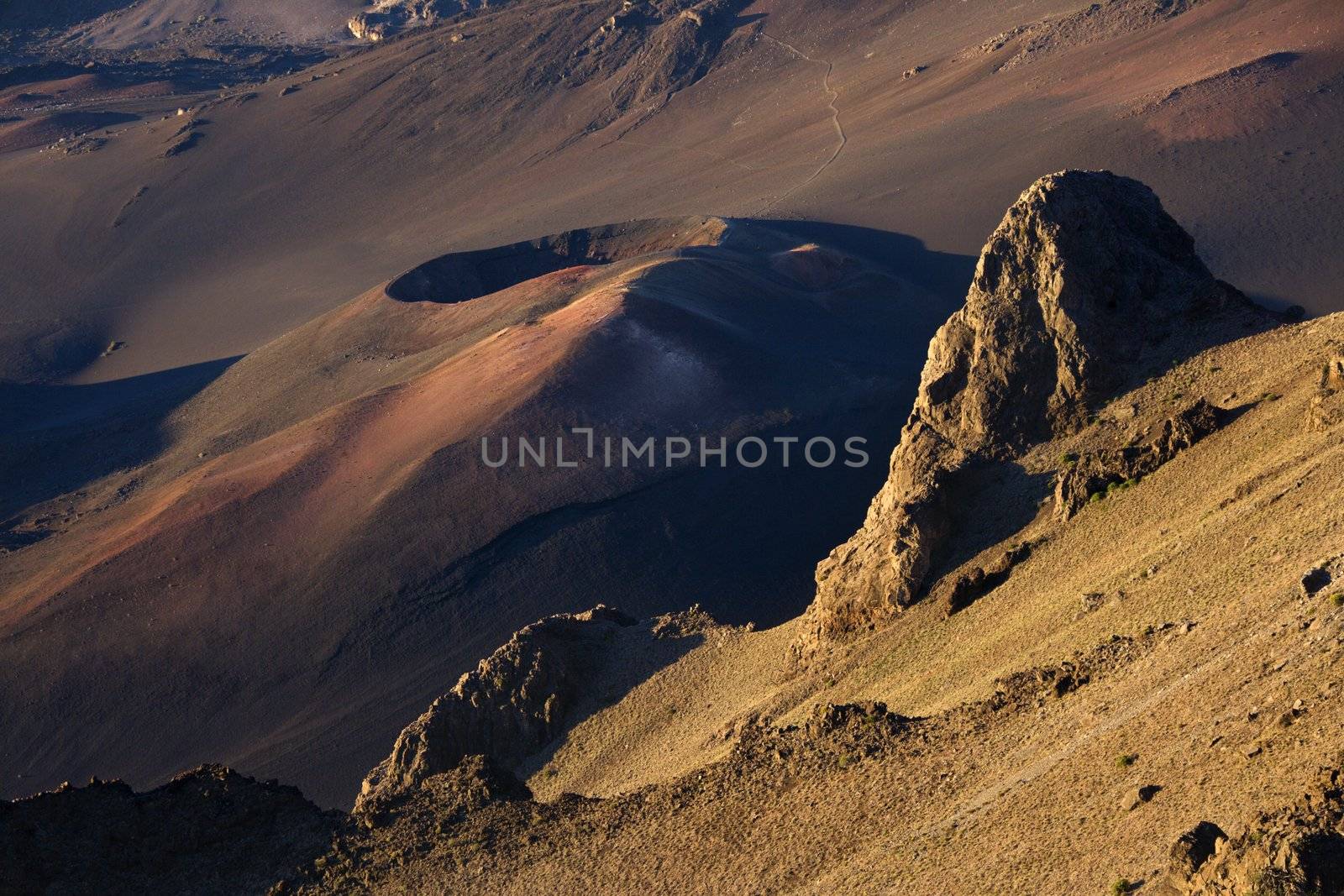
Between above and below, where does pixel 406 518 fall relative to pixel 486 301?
below

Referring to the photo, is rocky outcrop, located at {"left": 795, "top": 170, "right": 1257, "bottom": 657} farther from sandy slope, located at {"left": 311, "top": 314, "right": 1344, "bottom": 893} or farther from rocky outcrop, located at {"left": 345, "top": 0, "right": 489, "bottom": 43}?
rocky outcrop, located at {"left": 345, "top": 0, "right": 489, "bottom": 43}

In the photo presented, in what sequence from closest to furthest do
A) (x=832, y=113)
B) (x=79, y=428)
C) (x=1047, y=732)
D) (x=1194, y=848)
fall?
(x=1194, y=848), (x=1047, y=732), (x=79, y=428), (x=832, y=113)

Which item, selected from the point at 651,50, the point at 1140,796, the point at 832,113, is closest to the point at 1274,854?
the point at 1140,796

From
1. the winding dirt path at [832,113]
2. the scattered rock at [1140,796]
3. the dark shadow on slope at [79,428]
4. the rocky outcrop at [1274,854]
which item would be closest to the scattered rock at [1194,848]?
the rocky outcrop at [1274,854]

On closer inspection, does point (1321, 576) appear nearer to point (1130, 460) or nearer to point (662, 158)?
point (1130, 460)

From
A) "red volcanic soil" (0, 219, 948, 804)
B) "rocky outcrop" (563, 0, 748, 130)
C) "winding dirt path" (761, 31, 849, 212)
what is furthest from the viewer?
"rocky outcrop" (563, 0, 748, 130)

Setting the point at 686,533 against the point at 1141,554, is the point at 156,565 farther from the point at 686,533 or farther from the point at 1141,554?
the point at 1141,554

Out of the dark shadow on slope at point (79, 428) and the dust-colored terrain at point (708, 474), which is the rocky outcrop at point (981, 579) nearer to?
the dust-colored terrain at point (708, 474)

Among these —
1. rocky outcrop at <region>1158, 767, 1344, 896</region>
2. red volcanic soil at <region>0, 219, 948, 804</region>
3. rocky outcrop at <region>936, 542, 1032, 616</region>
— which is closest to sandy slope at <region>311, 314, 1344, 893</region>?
rocky outcrop at <region>936, 542, 1032, 616</region>
